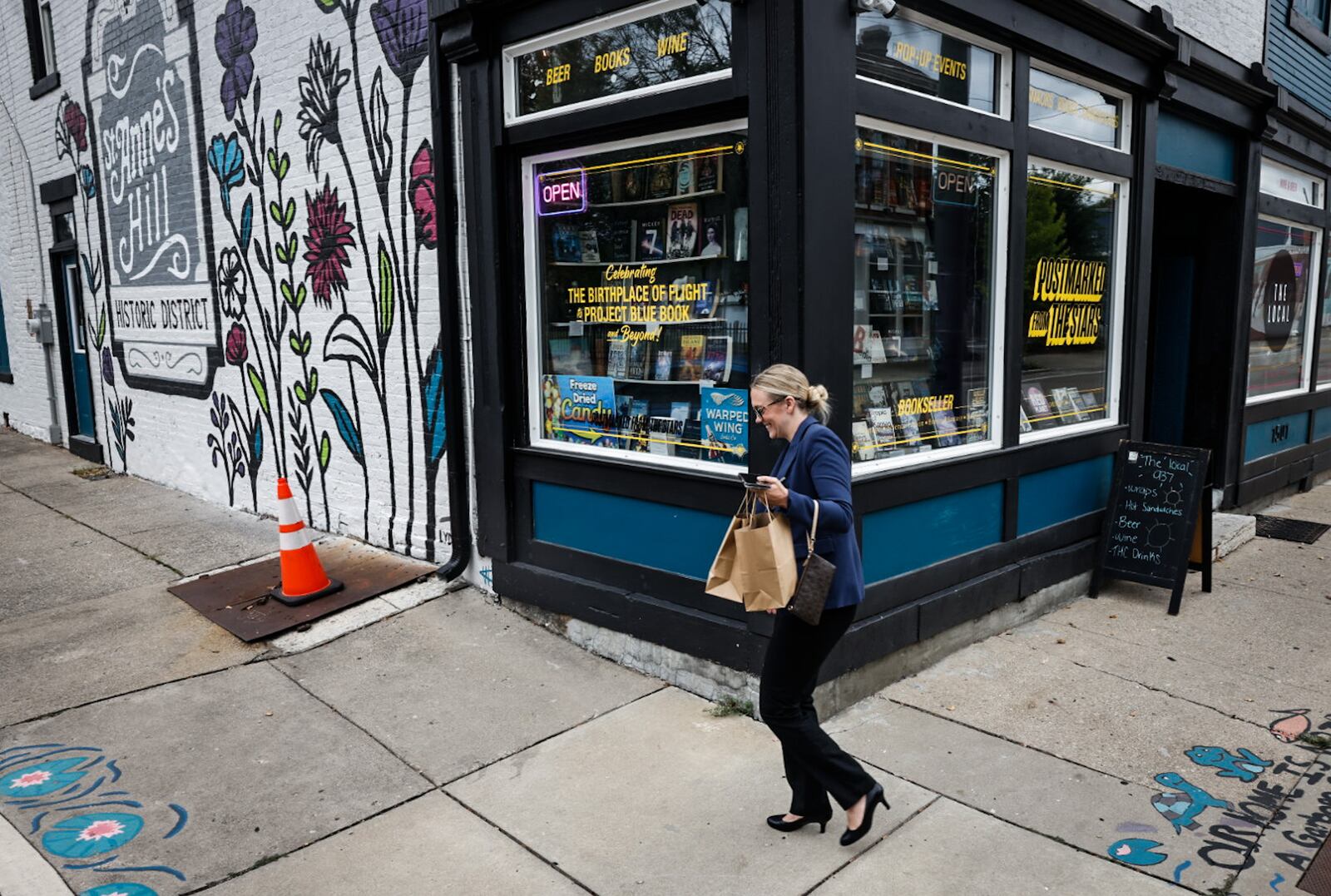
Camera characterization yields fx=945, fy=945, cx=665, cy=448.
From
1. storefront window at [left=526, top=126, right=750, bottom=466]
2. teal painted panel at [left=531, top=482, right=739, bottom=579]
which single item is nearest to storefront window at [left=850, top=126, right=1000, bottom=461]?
storefront window at [left=526, top=126, right=750, bottom=466]

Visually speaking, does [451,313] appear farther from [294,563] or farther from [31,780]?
[31,780]

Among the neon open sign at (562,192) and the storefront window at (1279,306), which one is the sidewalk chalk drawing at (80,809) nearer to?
the neon open sign at (562,192)

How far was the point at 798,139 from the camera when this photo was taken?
→ 13.7 feet

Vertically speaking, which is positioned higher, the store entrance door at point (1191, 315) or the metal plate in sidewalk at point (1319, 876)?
the store entrance door at point (1191, 315)

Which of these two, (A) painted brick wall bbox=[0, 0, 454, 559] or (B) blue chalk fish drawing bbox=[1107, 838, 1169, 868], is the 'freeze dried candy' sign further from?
(B) blue chalk fish drawing bbox=[1107, 838, 1169, 868]

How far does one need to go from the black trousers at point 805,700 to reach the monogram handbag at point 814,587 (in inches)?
4.7

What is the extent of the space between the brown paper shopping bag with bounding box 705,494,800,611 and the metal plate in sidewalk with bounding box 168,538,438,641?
3374 mm

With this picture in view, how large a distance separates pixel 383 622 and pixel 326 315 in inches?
98.0

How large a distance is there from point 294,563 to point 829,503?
3.94 meters

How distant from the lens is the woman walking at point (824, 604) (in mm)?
3258

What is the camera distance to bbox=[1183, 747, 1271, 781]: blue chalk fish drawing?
13.1 ft

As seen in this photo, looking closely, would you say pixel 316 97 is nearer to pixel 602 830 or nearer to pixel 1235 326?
pixel 602 830

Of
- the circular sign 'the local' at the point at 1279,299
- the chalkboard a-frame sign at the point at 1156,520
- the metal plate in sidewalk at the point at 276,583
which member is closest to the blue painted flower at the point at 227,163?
the metal plate in sidewalk at the point at 276,583

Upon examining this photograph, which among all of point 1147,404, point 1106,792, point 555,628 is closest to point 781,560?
point 1106,792
